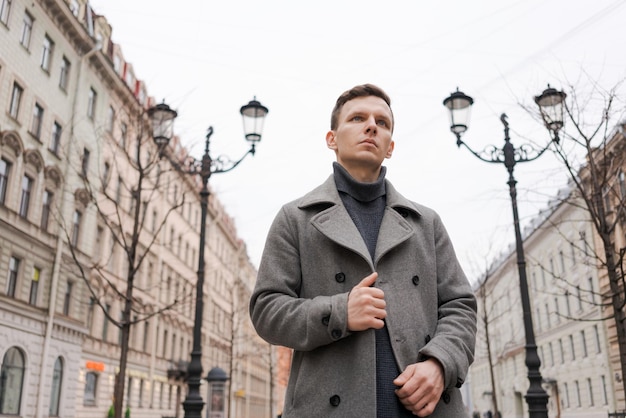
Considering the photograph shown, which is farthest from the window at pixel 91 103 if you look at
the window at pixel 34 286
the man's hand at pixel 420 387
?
the man's hand at pixel 420 387

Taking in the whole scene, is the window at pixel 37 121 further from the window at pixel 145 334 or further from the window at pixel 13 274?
the window at pixel 145 334

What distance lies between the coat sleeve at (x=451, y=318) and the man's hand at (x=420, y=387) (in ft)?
0.15

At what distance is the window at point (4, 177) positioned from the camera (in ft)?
70.6

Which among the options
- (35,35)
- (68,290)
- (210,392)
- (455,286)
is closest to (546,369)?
(210,392)

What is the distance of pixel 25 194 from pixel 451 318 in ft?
79.6

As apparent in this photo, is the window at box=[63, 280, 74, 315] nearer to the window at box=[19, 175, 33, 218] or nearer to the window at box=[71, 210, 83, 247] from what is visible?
the window at box=[71, 210, 83, 247]

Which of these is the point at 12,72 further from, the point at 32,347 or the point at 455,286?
the point at 455,286

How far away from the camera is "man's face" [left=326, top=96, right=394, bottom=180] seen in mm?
2363

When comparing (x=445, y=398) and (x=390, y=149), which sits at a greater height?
(x=390, y=149)

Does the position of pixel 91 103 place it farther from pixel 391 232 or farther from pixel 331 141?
pixel 391 232

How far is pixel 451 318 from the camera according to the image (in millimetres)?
2203

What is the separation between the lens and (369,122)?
2.38 m

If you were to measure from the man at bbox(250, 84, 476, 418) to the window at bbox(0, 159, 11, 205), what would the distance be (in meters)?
21.9

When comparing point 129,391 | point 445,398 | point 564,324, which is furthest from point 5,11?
point 564,324
